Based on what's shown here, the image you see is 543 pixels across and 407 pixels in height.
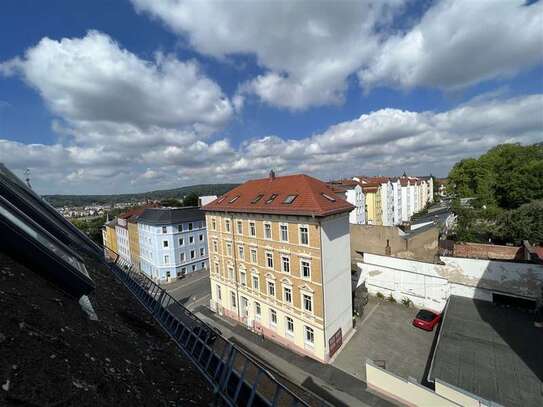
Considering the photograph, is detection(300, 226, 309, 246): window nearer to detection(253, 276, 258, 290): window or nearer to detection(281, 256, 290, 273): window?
detection(281, 256, 290, 273): window

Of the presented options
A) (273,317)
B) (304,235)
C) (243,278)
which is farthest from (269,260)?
(273,317)

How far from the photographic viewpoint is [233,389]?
367cm

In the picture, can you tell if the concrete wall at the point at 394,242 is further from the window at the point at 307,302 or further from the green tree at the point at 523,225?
the window at the point at 307,302

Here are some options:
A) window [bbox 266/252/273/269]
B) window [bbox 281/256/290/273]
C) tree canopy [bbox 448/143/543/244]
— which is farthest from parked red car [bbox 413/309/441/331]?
tree canopy [bbox 448/143/543/244]

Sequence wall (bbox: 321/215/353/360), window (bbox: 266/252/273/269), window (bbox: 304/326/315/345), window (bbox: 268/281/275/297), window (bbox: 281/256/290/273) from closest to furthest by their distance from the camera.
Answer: wall (bbox: 321/215/353/360) → window (bbox: 304/326/315/345) → window (bbox: 281/256/290/273) → window (bbox: 266/252/273/269) → window (bbox: 268/281/275/297)

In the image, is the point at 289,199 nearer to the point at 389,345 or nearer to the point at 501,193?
the point at 389,345

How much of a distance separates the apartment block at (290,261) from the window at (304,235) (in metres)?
0.03

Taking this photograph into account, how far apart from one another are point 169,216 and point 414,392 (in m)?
31.2

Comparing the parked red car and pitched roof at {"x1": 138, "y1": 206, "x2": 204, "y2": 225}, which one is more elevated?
pitched roof at {"x1": 138, "y1": 206, "x2": 204, "y2": 225}

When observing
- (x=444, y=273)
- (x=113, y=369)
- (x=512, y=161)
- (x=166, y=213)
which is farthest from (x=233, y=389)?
(x=512, y=161)

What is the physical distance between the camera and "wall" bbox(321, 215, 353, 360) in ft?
50.9

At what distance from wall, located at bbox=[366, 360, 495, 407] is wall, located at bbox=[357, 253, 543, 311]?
30.9 feet

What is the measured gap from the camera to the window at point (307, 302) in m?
16.0

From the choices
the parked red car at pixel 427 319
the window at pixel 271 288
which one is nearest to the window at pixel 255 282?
the window at pixel 271 288
